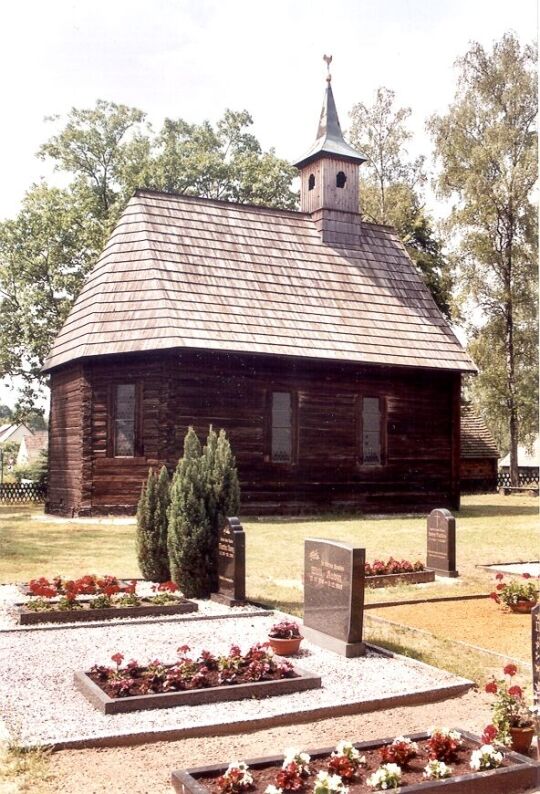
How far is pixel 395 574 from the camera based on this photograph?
13.9 metres

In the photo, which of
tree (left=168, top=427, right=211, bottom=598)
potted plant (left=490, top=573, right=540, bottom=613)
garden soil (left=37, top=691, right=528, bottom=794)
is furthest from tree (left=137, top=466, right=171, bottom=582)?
garden soil (left=37, top=691, right=528, bottom=794)

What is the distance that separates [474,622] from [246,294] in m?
15.5

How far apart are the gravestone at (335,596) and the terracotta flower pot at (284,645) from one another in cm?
50

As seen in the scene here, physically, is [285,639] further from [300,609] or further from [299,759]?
[299,759]

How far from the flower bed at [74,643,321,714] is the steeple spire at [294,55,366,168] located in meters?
23.0

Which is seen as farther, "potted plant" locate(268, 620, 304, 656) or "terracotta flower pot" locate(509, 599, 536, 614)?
"terracotta flower pot" locate(509, 599, 536, 614)

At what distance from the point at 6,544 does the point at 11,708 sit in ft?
37.9

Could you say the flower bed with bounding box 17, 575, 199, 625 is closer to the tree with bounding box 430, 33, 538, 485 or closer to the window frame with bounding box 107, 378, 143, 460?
the window frame with bounding box 107, 378, 143, 460

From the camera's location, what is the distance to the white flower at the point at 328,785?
5.04 m

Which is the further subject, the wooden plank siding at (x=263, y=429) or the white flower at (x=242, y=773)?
the wooden plank siding at (x=263, y=429)

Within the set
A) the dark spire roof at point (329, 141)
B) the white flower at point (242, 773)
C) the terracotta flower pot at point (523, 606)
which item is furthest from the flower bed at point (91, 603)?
→ the dark spire roof at point (329, 141)

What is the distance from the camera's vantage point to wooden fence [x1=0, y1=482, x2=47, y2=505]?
32.2 m

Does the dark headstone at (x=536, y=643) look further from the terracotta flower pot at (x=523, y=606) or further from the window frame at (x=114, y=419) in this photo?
the window frame at (x=114, y=419)

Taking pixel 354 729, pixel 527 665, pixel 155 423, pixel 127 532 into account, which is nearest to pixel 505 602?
pixel 527 665
